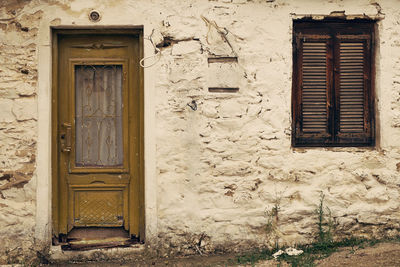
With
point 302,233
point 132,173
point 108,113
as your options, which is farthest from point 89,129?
point 302,233

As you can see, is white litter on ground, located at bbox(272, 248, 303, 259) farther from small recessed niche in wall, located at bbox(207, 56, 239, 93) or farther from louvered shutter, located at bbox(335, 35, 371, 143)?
small recessed niche in wall, located at bbox(207, 56, 239, 93)

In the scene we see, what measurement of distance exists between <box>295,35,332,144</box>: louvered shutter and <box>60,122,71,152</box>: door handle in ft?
7.10

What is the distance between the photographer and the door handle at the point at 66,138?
4770 mm

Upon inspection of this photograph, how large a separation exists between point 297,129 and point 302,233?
0.99 meters

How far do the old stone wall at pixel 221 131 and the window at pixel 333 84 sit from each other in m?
0.14

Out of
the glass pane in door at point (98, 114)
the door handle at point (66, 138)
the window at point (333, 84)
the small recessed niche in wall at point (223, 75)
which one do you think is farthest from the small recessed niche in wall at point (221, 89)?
the door handle at point (66, 138)

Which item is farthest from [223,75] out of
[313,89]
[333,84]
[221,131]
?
[333,84]

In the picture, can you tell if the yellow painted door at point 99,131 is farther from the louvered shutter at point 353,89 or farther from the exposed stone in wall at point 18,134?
the louvered shutter at point 353,89

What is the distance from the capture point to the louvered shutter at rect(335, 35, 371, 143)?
4941 mm

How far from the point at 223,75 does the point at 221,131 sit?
524mm

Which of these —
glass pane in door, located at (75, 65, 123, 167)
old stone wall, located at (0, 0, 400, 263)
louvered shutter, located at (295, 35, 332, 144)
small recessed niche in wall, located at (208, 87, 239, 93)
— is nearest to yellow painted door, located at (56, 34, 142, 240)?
glass pane in door, located at (75, 65, 123, 167)

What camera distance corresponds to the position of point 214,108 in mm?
4746

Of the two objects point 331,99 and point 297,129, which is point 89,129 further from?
point 331,99

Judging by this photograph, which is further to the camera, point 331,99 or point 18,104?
point 331,99
